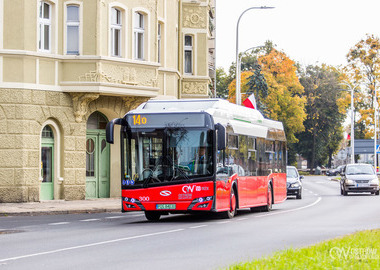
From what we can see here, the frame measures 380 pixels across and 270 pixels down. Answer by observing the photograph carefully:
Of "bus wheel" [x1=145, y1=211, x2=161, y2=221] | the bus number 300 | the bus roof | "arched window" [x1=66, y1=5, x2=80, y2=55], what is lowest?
"bus wheel" [x1=145, y1=211, x2=161, y2=221]

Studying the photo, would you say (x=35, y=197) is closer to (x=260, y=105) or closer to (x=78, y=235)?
(x=78, y=235)

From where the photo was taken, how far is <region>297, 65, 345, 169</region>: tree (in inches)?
3780

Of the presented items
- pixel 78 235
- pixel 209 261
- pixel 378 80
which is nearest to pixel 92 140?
pixel 78 235

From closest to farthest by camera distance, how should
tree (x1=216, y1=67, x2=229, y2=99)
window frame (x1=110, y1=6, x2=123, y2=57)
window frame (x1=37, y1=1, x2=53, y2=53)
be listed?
window frame (x1=37, y1=1, x2=53, y2=53) → window frame (x1=110, y1=6, x2=123, y2=57) → tree (x1=216, y1=67, x2=229, y2=99)

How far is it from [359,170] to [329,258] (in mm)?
32384

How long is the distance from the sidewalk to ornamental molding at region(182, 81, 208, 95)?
10755 mm

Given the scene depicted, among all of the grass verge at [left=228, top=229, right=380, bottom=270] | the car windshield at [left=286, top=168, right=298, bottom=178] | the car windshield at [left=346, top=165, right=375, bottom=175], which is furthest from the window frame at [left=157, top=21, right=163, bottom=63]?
the grass verge at [left=228, top=229, right=380, bottom=270]

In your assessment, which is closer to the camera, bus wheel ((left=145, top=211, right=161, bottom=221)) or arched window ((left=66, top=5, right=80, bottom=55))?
bus wheel ((left=145, top=211, right=161, bottom=221))

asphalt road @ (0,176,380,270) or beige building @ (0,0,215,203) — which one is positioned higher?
beige building @ (0,0,215,203)

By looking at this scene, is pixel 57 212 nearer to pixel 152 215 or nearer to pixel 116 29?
pixel 152 215

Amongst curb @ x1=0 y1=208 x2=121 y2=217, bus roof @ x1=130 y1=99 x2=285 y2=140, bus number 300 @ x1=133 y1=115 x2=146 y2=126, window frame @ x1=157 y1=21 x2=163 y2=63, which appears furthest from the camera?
window frame @ x1=157 y1=21 x2=163 y2=63

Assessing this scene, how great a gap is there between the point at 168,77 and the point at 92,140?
16.0ft

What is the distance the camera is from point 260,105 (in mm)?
76688

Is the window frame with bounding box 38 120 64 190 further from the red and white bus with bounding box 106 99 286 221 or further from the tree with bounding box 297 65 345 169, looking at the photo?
the tree with bounding box 297 65 345 169
